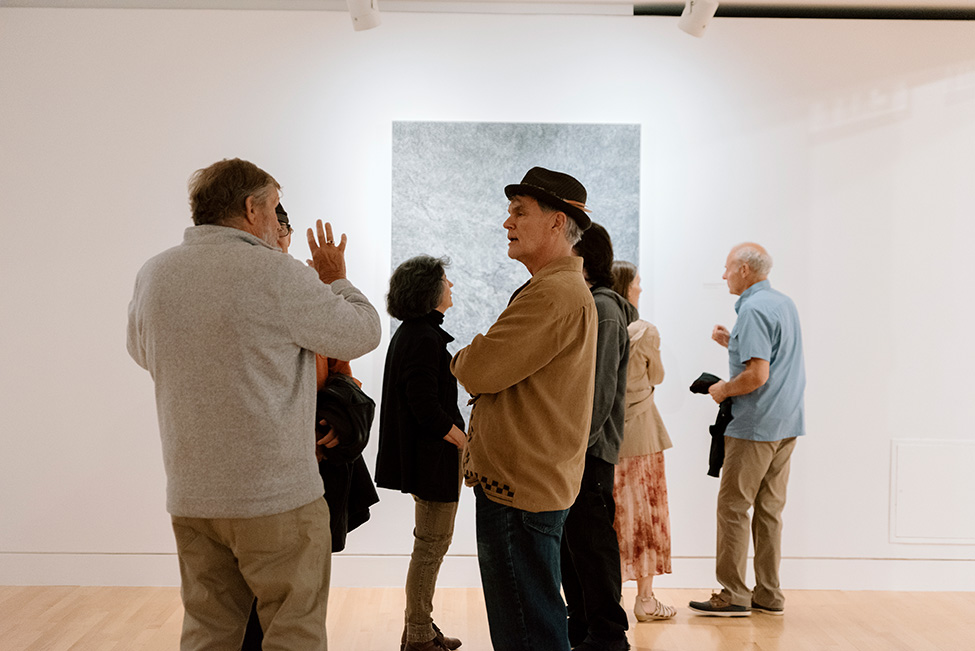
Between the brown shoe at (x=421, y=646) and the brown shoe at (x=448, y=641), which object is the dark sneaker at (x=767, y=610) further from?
the brown shoe at (x=421, y=646)

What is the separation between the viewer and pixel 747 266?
4156 millimetres

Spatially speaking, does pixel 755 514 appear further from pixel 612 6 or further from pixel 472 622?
pixel 612 6

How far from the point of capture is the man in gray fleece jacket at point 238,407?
6.75 ft

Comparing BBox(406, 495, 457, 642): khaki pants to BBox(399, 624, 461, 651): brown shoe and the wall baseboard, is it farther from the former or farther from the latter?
the wall baseboard

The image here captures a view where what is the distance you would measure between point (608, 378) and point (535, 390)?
96 centimetres

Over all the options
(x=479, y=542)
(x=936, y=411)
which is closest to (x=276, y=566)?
(x=479, y=542)

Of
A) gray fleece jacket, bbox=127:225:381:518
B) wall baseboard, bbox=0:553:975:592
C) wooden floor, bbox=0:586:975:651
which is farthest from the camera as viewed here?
wall baseboard, bbox=0:553:975:592

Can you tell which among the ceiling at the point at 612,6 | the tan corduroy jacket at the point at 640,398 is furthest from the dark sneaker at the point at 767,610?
the ceiling at the point at 612,6

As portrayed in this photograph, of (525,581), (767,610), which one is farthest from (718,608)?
(525,581)

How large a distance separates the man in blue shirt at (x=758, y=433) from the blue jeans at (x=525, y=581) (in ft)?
6.67

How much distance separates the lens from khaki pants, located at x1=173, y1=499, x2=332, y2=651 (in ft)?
6.82

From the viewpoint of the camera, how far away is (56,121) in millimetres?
4512

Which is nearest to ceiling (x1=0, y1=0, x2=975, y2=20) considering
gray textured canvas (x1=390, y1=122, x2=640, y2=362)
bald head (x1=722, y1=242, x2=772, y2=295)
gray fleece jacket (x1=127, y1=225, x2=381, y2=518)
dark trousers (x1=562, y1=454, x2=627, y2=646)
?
gray textured canvas (x1=390, y1=122, x2=640, y2=362)

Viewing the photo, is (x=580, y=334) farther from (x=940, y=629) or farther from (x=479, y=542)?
(x=940, y=629)
